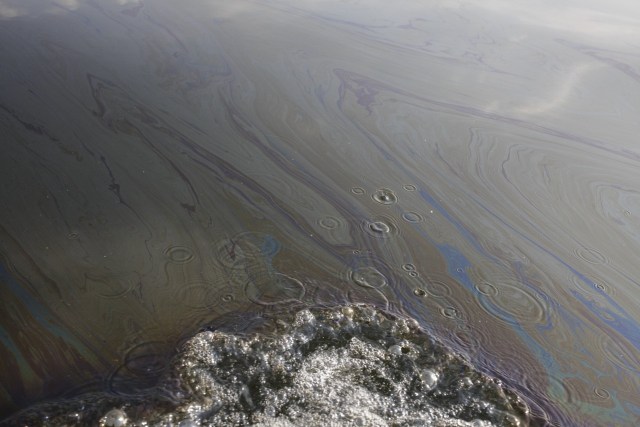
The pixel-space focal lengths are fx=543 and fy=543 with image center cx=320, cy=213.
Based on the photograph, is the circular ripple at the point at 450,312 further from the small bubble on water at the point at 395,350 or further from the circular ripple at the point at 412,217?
the circular ripple at the point at 412,217

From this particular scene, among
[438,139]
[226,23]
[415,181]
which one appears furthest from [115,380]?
[226,23]

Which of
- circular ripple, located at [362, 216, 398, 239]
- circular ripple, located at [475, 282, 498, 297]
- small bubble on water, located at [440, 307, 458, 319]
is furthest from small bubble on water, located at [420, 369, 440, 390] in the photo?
circular ripple, located at [362, 216, 398, 239]

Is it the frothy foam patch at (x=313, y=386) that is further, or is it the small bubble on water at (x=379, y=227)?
the small bubble on water at (x=379, y=227)

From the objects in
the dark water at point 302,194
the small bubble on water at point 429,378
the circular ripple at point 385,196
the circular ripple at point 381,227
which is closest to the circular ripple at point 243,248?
A: the dark water at point 302,194

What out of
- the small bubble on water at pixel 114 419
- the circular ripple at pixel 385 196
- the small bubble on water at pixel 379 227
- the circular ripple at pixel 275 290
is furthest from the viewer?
the circular ripple at pixel 385 196

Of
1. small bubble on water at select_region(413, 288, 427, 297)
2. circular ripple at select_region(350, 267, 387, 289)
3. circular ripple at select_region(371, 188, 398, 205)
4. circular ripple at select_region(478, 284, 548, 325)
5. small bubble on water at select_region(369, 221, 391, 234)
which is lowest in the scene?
circular ripple at select_region(478, 284, 548, 325)

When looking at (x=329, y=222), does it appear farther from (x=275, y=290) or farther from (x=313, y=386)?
(x=313, y=386)

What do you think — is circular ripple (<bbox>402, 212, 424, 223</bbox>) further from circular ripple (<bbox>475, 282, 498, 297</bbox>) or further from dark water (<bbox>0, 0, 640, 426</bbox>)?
circular ripple (<bbox>475, 282, 498, 297</bbox>)
